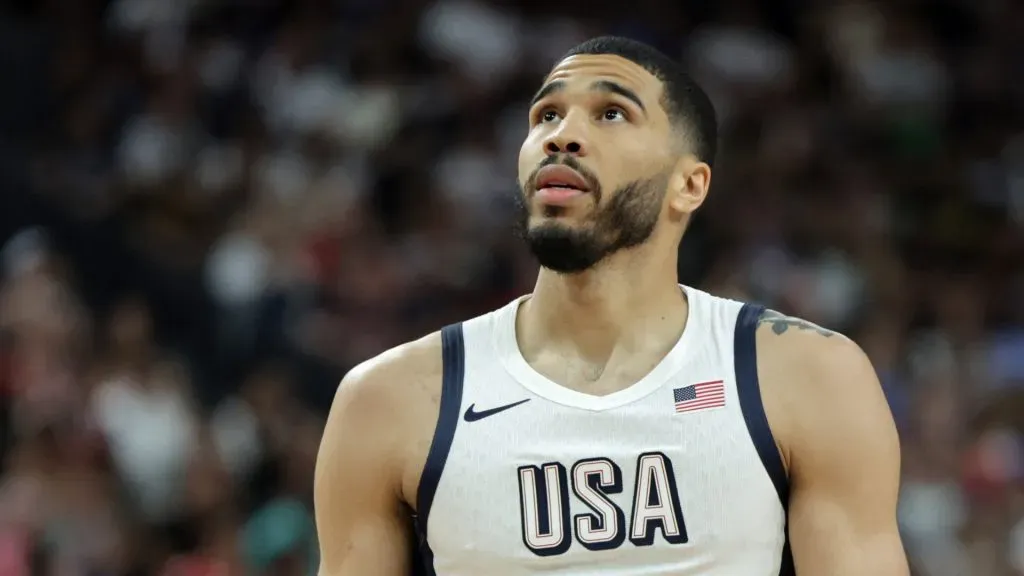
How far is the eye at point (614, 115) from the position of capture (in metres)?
3.55

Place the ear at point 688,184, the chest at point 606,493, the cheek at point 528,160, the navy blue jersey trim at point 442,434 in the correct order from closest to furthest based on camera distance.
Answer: the chest at point 606,493, the navy blue jersey trim at point 442,434, the cheek at point 528,160, the ear at point 688,184

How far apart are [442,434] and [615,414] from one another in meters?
0.37

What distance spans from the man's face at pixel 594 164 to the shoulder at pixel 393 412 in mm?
375

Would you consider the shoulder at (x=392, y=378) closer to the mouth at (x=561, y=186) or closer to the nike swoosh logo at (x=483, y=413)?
the nike swoosh logo at (x=483, y=413)

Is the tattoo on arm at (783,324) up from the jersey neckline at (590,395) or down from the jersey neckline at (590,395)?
up

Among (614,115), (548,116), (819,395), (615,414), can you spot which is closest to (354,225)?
(548,116)

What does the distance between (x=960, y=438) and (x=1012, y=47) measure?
377 cm

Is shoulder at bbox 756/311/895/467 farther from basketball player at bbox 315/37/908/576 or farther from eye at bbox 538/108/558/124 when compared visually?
→ eye at bbox 538/108/558/124

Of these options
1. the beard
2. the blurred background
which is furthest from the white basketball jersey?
the blurred background

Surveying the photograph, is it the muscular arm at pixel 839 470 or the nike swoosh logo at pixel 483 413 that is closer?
the muscular arm at pixel 839 470

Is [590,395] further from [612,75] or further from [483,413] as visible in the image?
[612,75]

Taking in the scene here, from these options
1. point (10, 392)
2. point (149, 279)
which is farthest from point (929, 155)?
point (10, 392)

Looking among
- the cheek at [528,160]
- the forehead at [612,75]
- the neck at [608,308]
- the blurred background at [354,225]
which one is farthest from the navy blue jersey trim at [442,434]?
the blurred background at [354,225]

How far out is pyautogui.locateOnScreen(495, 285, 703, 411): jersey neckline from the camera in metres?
3.41
